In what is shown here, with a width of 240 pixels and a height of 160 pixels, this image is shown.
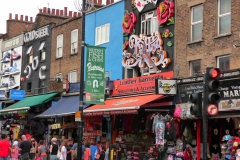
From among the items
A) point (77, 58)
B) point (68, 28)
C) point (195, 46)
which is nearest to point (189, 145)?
point (195, 46)

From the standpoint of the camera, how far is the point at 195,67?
78.5 feet

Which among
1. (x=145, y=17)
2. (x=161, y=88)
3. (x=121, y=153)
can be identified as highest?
(x=145, y=17)

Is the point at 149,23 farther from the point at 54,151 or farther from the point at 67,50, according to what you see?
the point at 67,50

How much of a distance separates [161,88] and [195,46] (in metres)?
2.84

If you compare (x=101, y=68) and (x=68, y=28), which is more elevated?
(x=68, y=28)

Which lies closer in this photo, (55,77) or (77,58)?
(77,58)

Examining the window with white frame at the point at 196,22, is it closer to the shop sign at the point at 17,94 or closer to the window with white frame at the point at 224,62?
the window with white frame at the point at 224,62

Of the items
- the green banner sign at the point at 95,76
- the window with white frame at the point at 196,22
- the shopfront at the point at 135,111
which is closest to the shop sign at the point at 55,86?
the shopfront at the point at 135,111

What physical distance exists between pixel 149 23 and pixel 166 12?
77.1 inches

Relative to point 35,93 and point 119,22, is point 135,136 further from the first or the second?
point 35,93

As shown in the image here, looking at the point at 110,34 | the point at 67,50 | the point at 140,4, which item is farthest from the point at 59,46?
the point at 140,4

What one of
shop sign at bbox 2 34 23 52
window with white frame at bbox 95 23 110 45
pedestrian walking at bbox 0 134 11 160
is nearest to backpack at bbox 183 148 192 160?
pedestrian walking at bbox 0 134 11 160

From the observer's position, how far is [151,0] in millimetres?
26781

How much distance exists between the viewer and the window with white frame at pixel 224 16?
2212cm
